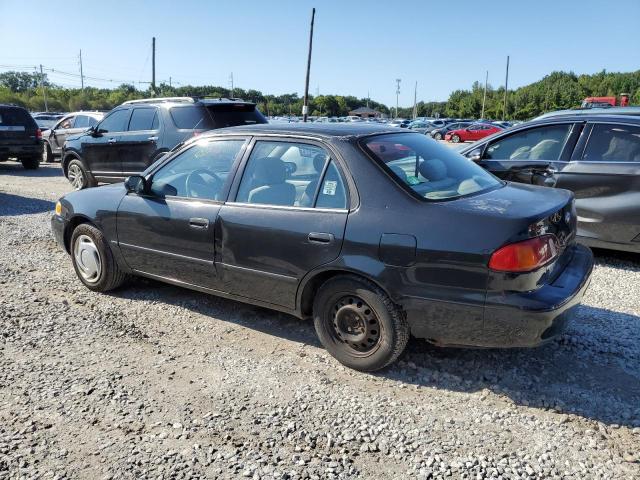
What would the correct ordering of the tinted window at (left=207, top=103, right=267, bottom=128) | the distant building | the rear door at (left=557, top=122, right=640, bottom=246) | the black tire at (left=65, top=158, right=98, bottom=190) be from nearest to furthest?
the rear door at (left=557, top=122, right=640, bottom=246), the tinted window at (left=207, top=103, right=267, bottom=128), the black tire at (left=65, top=158, right=98, bottom=190), the distant building

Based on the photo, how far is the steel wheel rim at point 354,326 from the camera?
3.38m

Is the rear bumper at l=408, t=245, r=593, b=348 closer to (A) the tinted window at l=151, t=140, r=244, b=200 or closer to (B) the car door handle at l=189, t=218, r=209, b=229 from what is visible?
(B) the car door handle at l=189, t=218, r=209, b=229

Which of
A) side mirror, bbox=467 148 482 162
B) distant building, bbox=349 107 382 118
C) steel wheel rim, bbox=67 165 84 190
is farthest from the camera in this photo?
distant building, bbox=349 107 382 118

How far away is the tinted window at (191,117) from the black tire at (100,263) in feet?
13.8

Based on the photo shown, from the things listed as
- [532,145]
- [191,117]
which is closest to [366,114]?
[191,117]

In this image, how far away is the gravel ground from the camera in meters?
2.62

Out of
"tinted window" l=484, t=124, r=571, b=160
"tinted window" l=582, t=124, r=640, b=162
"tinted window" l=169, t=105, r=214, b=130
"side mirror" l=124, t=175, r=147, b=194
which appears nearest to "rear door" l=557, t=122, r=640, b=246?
"tinted window" l=582, t=124, r=640, b=162

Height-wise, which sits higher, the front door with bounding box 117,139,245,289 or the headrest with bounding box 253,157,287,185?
the headrest with bounding box 253,157,287,185

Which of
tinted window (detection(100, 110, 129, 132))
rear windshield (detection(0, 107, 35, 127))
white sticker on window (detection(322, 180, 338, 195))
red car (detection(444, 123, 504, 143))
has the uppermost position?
red car (detection(444, 123, 504, 143))

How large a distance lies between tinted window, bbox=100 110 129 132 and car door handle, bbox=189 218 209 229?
6.53 metres

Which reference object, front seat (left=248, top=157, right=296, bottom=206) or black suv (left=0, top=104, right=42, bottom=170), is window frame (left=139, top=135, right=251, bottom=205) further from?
black suv (left=0, top=104, right=42, bottom=170)

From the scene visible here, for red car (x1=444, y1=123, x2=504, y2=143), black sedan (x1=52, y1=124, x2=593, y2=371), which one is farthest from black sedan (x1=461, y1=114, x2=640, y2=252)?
red car (x1=444, y1=123, x2=504, y2=143)

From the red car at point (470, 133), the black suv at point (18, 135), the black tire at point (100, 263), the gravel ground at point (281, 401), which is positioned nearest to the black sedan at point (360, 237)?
the black tire at point (100, 263)

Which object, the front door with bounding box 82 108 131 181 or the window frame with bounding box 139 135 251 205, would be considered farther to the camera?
the front door with bounding box 82 108 131 181
